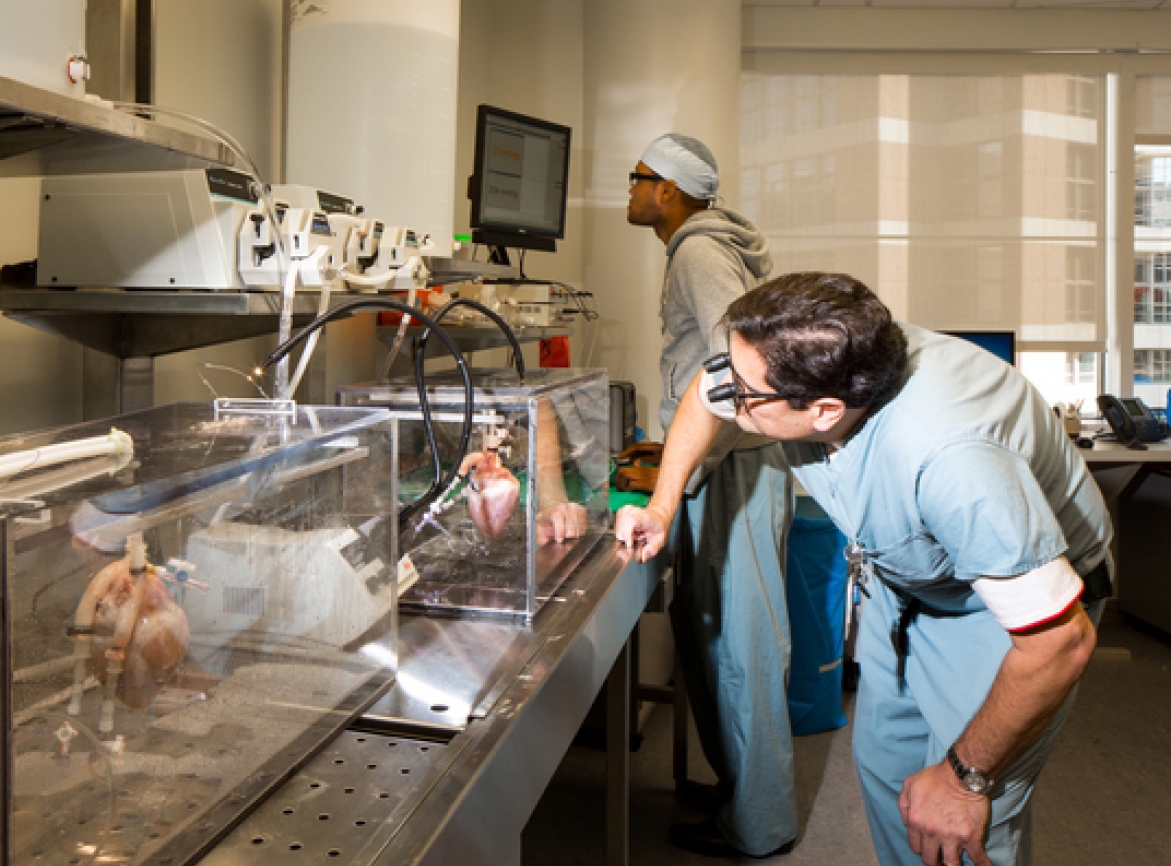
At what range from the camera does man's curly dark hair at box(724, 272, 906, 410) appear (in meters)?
1.21

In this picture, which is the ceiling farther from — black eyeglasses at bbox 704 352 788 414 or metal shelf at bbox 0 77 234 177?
metal shelf at bbox 0 77 234 177

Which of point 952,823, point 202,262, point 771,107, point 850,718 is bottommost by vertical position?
point 850,718

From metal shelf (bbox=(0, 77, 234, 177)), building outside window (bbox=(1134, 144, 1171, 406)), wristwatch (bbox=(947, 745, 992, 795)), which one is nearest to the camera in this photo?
metal shelf (bbox=(0, 77, 234, 177))

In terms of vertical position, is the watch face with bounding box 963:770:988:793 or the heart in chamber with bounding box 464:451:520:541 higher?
the heart in chamber with bounding box 464:451:520:541

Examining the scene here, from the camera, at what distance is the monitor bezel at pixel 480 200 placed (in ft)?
8.43

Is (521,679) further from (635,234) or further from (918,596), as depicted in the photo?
(635,234)

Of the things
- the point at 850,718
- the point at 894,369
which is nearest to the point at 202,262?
the point at 894,369

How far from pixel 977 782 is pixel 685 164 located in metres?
1.66

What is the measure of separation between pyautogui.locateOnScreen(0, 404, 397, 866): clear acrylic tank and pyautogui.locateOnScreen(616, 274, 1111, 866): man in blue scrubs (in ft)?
1.80

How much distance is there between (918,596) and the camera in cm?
144

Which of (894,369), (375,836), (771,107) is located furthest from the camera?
(771,107)

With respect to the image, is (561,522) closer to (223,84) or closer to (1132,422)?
(223,84)

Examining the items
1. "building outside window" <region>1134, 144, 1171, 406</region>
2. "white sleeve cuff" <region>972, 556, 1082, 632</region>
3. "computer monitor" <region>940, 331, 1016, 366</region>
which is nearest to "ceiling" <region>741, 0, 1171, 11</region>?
"building outside window" <region>1134, 144, 1171, 406</region>

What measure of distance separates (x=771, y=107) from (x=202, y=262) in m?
3.62
